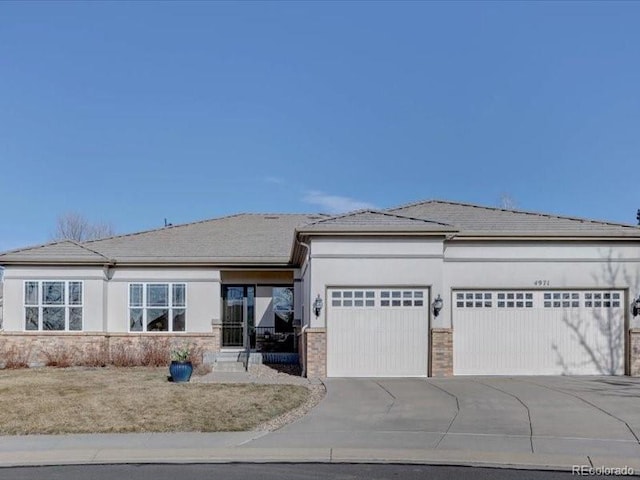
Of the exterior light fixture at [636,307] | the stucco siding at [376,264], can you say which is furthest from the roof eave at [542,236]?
the exterior light fixture at [636,307]

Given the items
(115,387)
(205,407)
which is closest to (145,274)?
(115,387)

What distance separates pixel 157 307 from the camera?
2275 centimetres

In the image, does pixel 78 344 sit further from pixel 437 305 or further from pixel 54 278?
pixel 437 305

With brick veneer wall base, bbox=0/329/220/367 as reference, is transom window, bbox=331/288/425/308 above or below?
above

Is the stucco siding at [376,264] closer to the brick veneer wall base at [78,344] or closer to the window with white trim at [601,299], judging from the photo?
the window with white trim at [601,299]

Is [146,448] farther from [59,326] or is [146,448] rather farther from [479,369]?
[59,326]

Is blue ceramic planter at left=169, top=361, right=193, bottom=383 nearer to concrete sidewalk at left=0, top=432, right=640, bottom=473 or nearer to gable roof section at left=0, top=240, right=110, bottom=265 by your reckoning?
concrete sidewalk at left=0, top=432, right=640, bottom=473

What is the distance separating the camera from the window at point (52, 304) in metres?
22.0

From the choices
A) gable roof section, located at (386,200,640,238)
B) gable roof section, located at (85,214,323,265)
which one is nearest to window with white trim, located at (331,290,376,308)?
gable roof section, located at (386,200,640,238)

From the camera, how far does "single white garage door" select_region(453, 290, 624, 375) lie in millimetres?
17609

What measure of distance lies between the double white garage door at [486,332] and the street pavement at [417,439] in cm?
367

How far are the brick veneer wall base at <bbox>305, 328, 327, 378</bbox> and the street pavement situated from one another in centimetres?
354

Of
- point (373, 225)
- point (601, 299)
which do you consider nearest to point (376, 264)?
point (373, 225)

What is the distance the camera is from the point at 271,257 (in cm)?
2308
